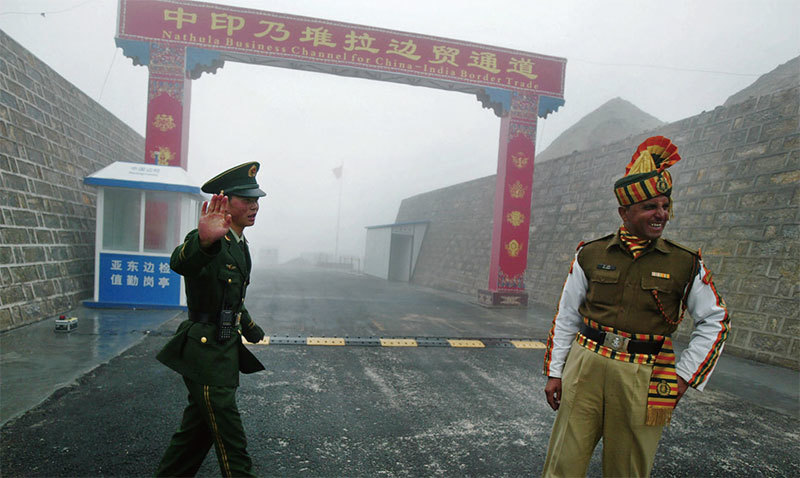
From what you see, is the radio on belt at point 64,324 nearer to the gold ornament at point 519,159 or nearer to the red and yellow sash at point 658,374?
the red and yellow sash at point 658,374

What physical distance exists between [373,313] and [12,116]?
727 centimetres

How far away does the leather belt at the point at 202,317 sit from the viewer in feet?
7.56

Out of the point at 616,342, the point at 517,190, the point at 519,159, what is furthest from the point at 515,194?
the point at 616,342

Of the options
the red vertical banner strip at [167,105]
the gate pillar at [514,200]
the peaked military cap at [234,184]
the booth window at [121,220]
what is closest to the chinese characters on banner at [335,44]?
the red vertical banner strip at [167,105]

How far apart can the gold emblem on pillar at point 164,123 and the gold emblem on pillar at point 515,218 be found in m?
8.69

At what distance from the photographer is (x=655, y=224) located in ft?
6.63

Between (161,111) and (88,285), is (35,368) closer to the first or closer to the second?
(88,285)

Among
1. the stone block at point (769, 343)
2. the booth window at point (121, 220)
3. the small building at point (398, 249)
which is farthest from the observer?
the small building at point (398, 249)

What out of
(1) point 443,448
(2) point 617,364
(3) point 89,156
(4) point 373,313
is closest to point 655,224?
(2) point 617,364

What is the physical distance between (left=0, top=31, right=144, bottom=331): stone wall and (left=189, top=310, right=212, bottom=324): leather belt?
18.6 feet

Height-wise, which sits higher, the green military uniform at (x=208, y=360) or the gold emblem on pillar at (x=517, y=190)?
the gold emblem on pillar at (x=517, y=190)

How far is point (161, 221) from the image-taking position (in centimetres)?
870

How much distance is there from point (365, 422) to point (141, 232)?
6772 millimetres

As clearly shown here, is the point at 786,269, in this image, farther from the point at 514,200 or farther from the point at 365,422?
the point at 365,422
